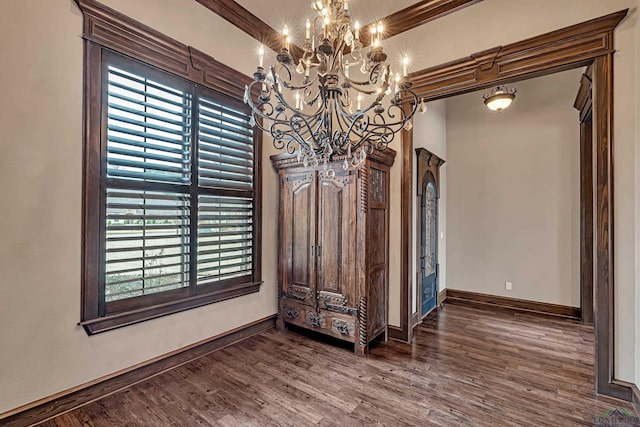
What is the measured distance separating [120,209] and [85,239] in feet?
1.08

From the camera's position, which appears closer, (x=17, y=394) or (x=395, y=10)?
(x=17, y=394)

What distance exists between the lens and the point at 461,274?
507cm

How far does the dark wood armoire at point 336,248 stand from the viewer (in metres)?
3.07

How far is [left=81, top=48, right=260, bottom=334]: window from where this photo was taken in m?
2.36

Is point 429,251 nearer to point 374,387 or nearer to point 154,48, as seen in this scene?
point 374,387

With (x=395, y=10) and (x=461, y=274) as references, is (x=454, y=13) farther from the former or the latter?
(x=461, y=274)

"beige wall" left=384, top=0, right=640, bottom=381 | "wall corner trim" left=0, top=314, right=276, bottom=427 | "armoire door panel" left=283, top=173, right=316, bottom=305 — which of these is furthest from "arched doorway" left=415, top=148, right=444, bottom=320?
"wall corner trim" left=0, top=314, right=276, bottom=427

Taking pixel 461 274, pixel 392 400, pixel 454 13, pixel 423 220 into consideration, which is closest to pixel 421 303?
pixel 423 220

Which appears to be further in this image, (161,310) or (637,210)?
(161,310)

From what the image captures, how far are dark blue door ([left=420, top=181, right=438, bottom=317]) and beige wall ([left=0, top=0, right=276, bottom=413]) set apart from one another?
347cm

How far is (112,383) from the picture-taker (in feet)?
7.86

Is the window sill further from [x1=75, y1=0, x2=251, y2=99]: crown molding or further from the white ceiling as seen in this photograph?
the white ceiling

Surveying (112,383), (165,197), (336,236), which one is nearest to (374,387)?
(336,236)

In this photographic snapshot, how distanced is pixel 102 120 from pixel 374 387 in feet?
10.1
